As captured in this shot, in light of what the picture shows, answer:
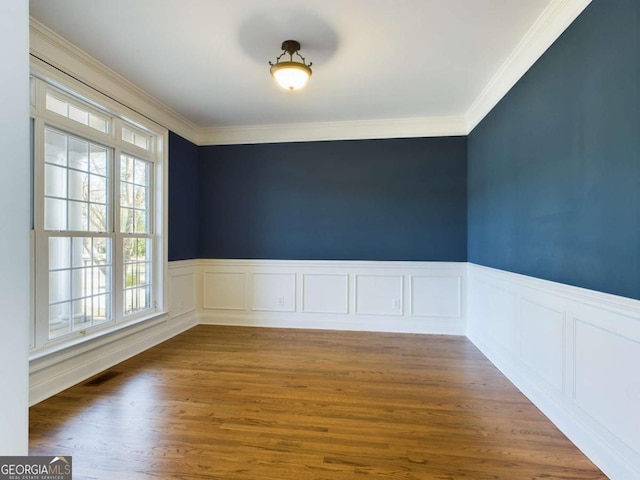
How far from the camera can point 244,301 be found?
184 inches

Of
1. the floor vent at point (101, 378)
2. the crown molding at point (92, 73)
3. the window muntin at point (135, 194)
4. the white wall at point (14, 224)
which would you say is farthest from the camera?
the window muntin at point (135, 194)

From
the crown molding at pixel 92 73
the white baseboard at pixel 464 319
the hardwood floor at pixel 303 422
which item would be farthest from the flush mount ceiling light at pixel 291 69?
the hardwood floor at pixel 303 422

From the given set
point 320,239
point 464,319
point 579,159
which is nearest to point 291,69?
point 579,159

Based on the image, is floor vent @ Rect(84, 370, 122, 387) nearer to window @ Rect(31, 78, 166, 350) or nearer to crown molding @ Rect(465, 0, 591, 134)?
window @ Rect(31, 78, 166, 350)

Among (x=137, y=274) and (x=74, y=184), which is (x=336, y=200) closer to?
(x=137, y=274)

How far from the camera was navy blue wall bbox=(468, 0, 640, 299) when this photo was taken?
62.4 inches

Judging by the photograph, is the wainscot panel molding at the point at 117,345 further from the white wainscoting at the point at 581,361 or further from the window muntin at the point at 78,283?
the white wainscoting at the point at 581,361

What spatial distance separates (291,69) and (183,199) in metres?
2.60

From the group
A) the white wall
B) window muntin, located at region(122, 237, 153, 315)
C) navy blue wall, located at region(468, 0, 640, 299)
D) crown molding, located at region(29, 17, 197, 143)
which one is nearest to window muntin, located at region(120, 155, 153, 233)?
window muntin, located at region(122, 237, 153, 315)

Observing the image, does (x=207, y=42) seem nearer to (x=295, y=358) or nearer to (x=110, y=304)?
(x=110, y=304)

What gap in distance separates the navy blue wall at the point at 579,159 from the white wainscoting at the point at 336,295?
51.8 inches

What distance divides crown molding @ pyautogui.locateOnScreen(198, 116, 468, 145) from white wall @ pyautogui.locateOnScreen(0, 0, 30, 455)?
161 inches

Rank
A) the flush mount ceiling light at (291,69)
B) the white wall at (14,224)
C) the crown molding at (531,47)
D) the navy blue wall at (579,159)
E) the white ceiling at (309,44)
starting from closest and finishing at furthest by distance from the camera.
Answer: the white wall at (14,224) < the navy blue wall at (579,159) < the crown molding at (531,47) < the white ceiling at (309,44) < the flush mount ceiling light at (291,69)

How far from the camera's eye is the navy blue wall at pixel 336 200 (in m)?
4.31
